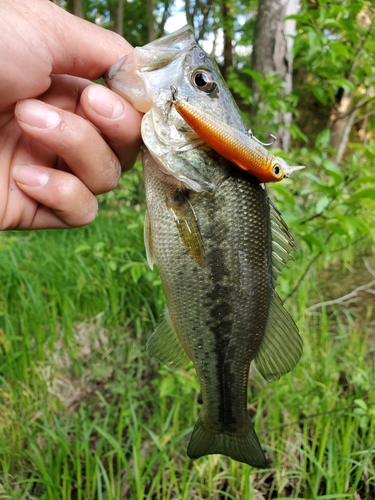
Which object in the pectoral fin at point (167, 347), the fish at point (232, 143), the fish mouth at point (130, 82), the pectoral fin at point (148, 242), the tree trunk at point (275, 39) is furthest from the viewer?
the tree trunk at point (275, 39)

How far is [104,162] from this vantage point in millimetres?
1247

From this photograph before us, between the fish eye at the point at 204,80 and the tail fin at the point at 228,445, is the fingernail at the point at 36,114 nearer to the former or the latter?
the fish eye at the point at 204,80

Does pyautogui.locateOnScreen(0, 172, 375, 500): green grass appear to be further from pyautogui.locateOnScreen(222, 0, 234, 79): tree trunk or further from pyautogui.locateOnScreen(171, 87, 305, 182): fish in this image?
Answer: pyautogui.locateOnScreen(222, 0, 234, 79): tree trunk

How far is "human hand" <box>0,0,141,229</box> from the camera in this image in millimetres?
1074

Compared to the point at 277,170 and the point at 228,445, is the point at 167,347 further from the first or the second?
the point at 277,170

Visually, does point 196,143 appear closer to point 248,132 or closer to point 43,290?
point 248,132

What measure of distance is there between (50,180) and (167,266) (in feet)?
1.61

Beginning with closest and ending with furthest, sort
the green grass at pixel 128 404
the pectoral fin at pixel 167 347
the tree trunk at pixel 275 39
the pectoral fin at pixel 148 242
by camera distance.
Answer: the pectoral fin at pixel 148 242 < the pectoral fin at pixel 167 347 < the green grass at pixel 128 404 < the tree trunk at pixel 275 39

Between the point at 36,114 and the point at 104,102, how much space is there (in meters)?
0.20

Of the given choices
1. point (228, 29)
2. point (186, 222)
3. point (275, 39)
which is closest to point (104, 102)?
point (186, 222)

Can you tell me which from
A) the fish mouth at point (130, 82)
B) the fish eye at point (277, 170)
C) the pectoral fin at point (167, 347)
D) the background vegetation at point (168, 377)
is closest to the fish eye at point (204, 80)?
the fish mouth at point (130, 82)

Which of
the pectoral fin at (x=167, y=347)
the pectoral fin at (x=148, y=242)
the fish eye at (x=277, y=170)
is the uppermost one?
the fish eye at (x=277, y=170)

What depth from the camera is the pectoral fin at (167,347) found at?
1.27m

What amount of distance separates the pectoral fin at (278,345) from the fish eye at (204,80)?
67cm
